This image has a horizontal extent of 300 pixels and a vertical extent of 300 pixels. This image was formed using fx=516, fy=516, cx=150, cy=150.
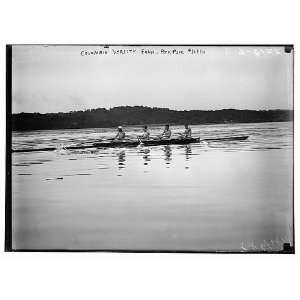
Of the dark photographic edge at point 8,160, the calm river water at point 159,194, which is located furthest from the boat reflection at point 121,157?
the dark photographic edge at point 8,160

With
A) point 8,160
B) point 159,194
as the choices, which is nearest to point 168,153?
point 159,194

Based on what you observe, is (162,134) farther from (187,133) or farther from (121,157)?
(121,157)

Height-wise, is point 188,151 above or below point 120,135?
below

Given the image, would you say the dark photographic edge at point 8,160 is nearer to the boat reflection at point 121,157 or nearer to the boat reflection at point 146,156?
the boat reflection at point 121,157

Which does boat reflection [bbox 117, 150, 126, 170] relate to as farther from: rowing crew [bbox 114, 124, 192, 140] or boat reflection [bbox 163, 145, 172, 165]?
boat reflection [bbox 163, 145, 172, 165]
